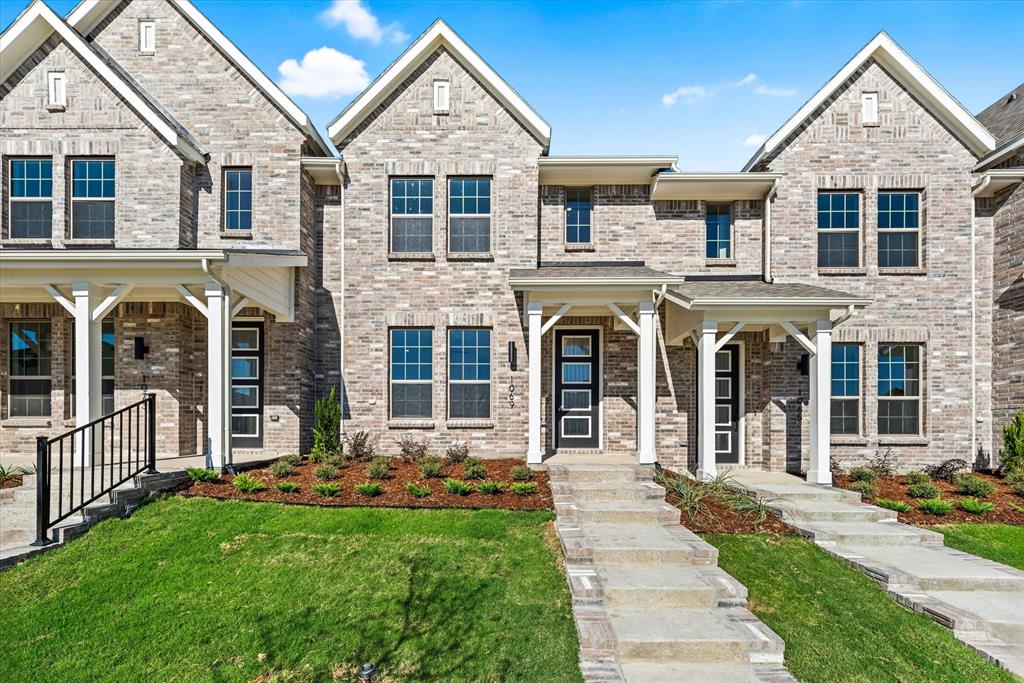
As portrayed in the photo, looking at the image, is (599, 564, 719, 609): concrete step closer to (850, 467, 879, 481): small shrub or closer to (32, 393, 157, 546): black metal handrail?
(32, 393, 157, 546): black metal handrail

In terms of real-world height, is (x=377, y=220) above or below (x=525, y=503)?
above

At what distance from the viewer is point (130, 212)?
403 inches

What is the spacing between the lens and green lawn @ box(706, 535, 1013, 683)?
181 inches

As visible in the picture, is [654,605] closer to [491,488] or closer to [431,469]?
[491,488]

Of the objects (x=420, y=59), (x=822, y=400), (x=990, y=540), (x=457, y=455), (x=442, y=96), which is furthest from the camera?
(x=442, y=96)

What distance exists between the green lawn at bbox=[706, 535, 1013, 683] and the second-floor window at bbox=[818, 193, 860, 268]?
7.15m

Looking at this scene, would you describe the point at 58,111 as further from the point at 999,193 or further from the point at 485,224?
the point at 999,193

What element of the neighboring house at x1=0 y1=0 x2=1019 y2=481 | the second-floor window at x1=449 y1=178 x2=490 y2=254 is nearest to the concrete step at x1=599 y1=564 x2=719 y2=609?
the neighboring house at x1=0 y1=0 x2=1019 y2=481

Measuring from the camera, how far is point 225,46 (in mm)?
10992

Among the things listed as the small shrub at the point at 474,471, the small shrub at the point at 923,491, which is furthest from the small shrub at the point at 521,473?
the small shrub at the point at 923,491

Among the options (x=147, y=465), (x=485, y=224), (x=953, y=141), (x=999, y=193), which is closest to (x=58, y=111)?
(x=147, y=465)

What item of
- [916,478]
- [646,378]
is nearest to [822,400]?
[916,478]

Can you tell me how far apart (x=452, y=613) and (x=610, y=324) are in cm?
744

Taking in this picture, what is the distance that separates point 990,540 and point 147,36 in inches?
679
